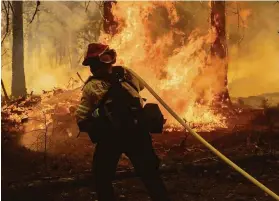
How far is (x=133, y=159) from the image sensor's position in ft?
11.9

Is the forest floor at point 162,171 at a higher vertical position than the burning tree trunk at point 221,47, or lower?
lower

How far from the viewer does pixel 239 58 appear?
594 centimetres

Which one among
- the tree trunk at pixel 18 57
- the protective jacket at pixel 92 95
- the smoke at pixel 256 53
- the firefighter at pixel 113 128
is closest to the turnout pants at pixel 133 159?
the firefighter at pixel 113 128

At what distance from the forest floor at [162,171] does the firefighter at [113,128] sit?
982mm

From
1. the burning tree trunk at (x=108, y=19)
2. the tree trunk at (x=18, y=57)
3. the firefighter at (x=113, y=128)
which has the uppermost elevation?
the burning tree trunk at (x=108, y=19)

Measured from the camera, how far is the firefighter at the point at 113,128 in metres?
3.58

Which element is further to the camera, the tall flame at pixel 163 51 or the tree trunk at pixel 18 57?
the tall flame at pixel 163 51

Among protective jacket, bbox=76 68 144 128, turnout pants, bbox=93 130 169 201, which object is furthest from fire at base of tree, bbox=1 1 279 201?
protective jacket, bbox=76 68 144 128

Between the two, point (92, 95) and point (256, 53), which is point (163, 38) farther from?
point (92, 95)

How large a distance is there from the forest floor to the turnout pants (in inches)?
37.7

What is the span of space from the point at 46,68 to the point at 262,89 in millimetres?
3183

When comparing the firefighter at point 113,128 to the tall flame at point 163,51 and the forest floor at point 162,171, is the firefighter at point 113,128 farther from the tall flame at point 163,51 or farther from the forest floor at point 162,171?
the tall flame at point 163,51

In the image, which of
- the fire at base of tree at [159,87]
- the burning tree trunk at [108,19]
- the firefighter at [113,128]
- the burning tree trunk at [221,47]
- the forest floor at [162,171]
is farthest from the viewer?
the burning tree trunk at [221,47]

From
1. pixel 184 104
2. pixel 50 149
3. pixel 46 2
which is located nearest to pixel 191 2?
pixel 184 104
